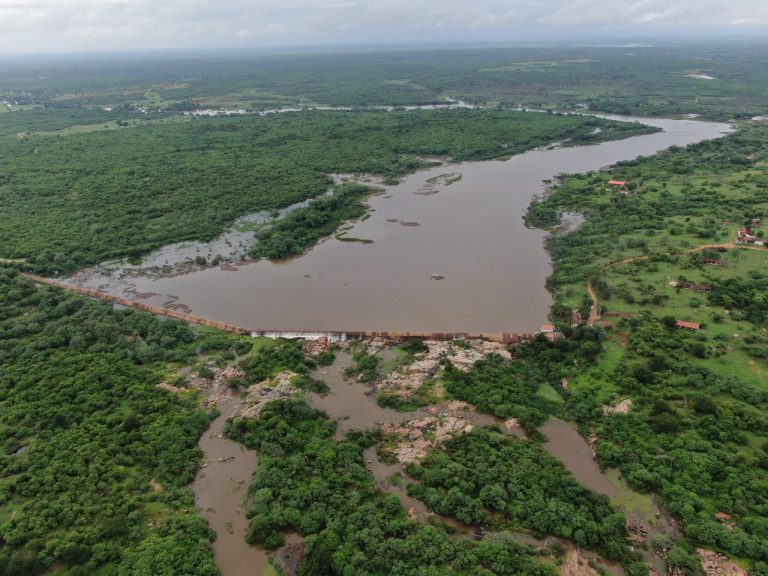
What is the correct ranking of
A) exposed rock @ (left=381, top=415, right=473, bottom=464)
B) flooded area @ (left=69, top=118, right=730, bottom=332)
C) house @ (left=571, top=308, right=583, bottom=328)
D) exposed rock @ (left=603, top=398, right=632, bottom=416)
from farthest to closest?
flooded area @ (left=69, top=118, right=730, bottom=332) → house @ (left=571, top=308, right=583, bottom=328) → exposed rock @ (left=603, top=398, right=632, bottom=416) → exposed rock @ (left=381, top=415, right=473, bottom=464)

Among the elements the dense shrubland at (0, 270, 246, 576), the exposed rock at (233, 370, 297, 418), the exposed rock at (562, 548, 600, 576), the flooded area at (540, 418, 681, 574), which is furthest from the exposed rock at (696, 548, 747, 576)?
the exposed rock at (233, 370, 297, 418)

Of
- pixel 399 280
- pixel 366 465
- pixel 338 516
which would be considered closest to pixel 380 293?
pixel 399 280

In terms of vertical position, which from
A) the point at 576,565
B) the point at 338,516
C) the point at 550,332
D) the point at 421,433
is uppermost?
the point at 550,332

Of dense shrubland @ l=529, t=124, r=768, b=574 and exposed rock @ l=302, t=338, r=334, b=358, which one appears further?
exposed rock @ l=302, t=338, r=334, b=358

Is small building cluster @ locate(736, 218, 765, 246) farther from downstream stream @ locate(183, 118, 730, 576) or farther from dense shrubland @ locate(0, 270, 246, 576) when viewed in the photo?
dense shrubland @ locate(0, 270, 246, 576)

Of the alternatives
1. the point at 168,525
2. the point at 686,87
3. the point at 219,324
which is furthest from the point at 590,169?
the point at 686,87

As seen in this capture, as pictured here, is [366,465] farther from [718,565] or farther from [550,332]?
[550,332]

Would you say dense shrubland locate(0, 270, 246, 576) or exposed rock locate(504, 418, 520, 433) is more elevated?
dense shrubland locate(0, 270, 246, 576)
